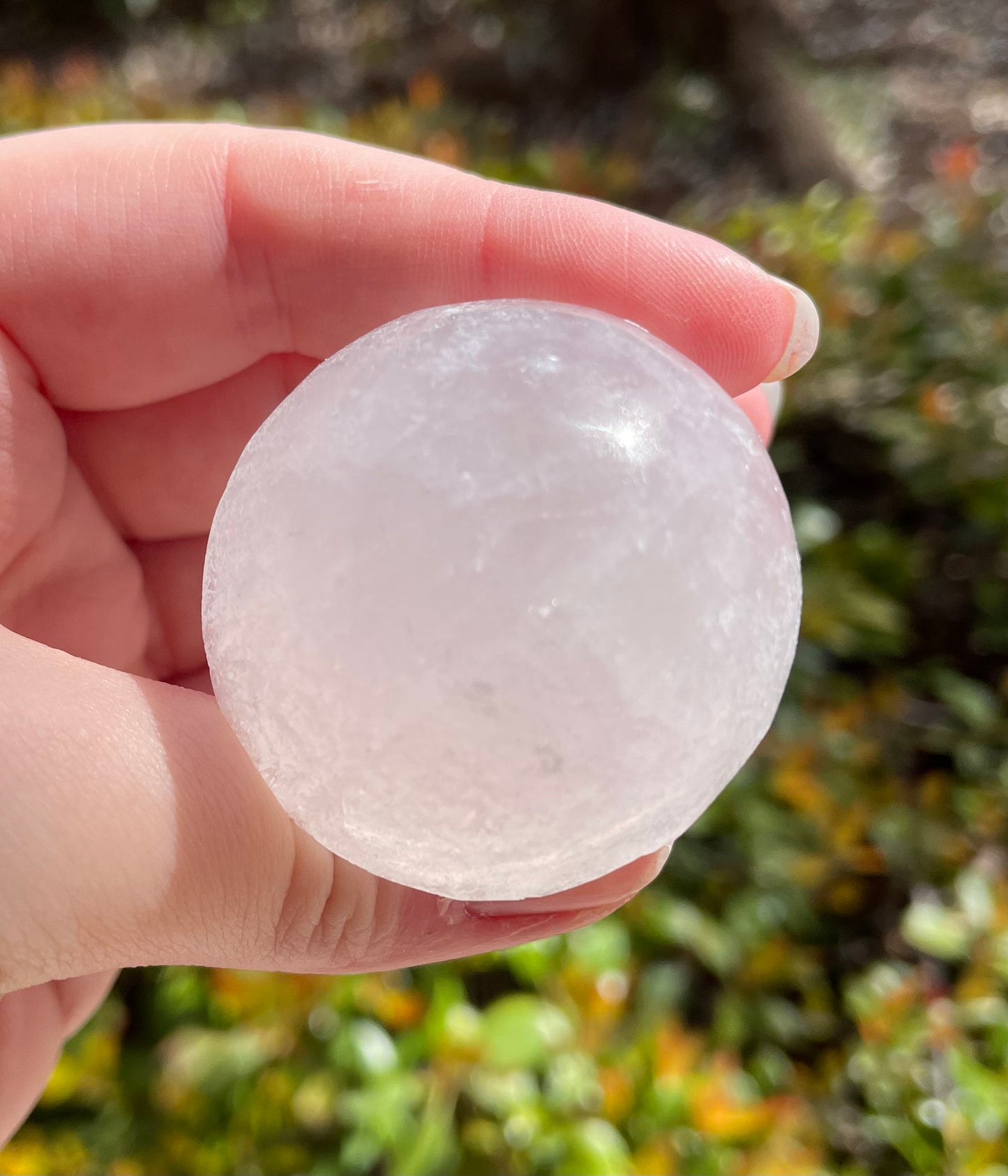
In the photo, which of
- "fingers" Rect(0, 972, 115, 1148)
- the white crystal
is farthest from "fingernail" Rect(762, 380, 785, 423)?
"fingers" Rect(0, 972, 115, 1148)

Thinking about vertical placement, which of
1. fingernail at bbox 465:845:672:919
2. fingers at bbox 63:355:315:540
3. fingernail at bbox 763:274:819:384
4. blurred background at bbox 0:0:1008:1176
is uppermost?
fingernail at bbox 763:274:819:384

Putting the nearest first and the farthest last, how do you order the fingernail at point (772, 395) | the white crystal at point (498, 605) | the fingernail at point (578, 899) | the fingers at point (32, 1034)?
the white crystal at point (498, 605), the fingernail at point (578, 899), the fingers at point (32, 1034), the fingernail at point (772, 395)

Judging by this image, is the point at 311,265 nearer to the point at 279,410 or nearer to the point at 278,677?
the point at 279,410

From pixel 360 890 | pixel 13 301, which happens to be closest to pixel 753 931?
pixel 360 890

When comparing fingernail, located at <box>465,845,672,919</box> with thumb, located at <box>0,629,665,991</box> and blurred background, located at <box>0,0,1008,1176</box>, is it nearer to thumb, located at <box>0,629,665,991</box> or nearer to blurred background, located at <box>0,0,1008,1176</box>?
thumb, located at <box>0,629,665,991</box>

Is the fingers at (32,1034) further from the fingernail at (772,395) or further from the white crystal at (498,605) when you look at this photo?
the fingernail at (772,395)

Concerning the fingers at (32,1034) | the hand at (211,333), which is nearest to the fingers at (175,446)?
the hand at (211,333)
